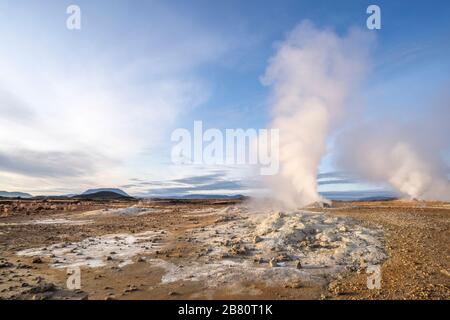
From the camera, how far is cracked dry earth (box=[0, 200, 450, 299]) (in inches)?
401

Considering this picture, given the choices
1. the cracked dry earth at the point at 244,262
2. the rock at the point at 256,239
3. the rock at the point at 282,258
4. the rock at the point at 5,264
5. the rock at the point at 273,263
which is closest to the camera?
the cracked dry earth at the point at 244,262

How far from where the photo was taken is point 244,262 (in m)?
13.7

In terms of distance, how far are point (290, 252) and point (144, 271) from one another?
6.81 metres

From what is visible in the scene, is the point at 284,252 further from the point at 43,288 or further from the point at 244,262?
the point at 43,288

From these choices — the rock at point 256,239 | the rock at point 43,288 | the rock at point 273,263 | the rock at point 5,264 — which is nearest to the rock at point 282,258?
the rock at point 273,263

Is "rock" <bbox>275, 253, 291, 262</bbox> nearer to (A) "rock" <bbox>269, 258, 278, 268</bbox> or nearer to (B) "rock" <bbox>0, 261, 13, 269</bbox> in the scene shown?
(A) "rock" <bbox>269, 258, 278, 268</bbox>

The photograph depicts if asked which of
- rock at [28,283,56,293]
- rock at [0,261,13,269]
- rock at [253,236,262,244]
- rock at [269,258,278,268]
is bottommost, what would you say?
rock at [0,261,13,269]

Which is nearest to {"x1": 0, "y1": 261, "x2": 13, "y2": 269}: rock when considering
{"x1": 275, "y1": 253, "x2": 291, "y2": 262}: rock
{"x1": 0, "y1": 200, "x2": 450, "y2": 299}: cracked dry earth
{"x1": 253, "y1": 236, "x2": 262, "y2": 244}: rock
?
{"x1": 0, "y1": 200, "x2": 450, "y2": 299}: cracked dry earth

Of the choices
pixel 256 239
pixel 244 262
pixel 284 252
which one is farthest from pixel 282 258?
pixel 256 239

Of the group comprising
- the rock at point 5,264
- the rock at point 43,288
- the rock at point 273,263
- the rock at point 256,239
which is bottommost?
the rock at point 5,264

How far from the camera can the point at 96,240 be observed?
20.4 meters

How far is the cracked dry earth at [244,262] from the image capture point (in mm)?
10188

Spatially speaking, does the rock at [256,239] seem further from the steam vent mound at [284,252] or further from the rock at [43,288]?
the rock at [43,288]
